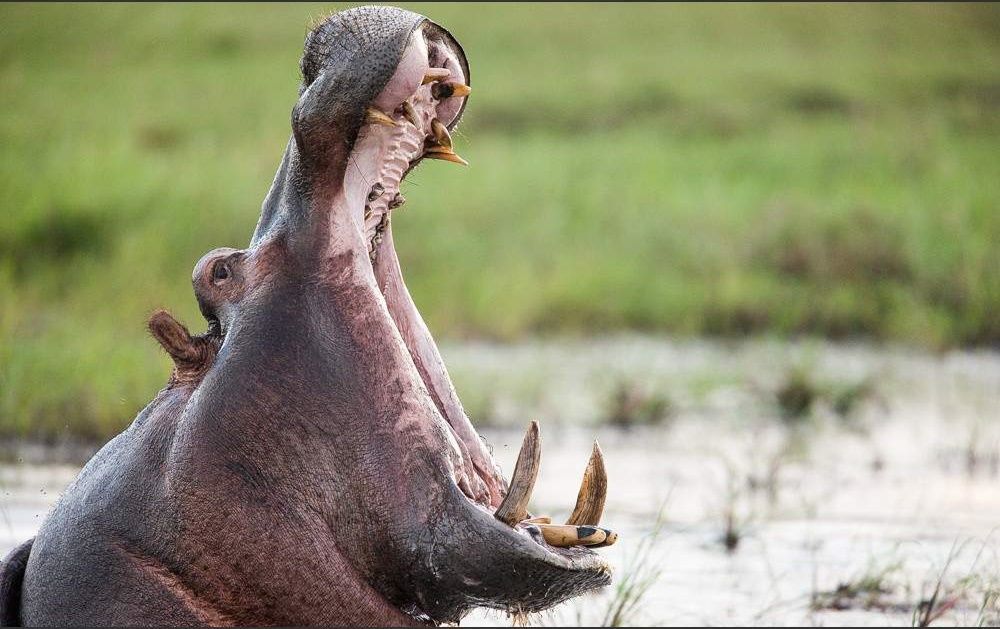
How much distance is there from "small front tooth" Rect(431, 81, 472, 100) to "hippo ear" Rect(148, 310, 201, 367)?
57 centimetres

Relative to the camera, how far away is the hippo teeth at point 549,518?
2113 millimetres

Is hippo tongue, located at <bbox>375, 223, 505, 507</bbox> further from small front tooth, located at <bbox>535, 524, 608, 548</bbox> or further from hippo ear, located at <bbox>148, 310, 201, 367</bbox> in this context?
hippo ear, located at <bbox>148, 310, 201, 367</bbox>

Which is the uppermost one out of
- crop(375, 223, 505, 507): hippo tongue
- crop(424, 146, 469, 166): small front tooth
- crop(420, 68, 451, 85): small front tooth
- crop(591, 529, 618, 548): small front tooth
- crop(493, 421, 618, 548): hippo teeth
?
crop(420, 68, 451, 85): small front tooth

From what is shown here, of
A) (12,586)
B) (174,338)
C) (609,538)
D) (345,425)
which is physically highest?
(174,338)

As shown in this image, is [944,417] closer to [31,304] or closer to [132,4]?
[31,304]

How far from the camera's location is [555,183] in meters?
11.8

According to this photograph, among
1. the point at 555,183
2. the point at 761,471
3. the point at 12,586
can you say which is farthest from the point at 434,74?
the point at 555,183

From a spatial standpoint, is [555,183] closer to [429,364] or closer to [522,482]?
[429,364]

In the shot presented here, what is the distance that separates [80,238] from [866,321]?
15.9ft

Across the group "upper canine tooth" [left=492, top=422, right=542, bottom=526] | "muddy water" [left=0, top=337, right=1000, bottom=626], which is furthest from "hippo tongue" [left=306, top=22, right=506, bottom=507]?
"muddy water" [left=0, top=337, right=1000, bottom=626]

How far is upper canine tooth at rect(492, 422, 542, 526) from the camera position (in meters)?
2.11

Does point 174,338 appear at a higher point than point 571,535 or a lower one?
higher

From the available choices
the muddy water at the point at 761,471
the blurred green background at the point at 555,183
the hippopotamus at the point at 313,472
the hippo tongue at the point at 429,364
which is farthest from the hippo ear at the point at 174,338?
the blurred green background at the point at 555,183

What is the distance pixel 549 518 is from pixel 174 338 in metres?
0.61
